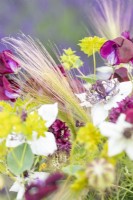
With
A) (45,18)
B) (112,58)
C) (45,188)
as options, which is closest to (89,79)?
(112,58)

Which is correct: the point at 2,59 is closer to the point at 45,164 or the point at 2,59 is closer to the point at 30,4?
the point at 45,164

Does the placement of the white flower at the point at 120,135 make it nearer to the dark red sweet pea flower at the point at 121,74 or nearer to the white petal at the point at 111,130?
the white petal at the point at 111,130

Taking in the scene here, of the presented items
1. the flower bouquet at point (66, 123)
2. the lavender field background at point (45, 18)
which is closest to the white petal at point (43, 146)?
the flower bouquet at point (66, 123)

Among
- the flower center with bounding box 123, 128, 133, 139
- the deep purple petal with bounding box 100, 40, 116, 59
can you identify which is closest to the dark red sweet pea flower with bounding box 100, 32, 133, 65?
the deep purple petal with bounding box 100, 40, 116, 59

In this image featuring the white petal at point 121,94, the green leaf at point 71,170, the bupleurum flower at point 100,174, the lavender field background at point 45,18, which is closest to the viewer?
the bupleurum flower at point 100,174

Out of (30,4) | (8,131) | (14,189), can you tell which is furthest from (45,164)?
(30,4)

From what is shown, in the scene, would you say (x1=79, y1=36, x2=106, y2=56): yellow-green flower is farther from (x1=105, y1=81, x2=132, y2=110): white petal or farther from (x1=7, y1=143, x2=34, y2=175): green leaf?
(x1=7, y1=143, x2=34, y2=175): green leaf
